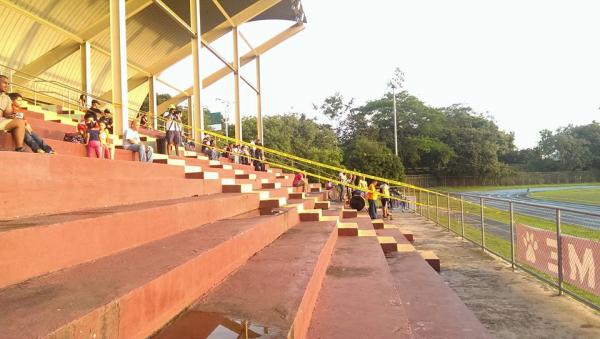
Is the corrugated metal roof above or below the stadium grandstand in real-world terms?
above

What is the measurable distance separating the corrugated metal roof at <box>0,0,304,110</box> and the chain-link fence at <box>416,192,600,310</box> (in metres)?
11.9

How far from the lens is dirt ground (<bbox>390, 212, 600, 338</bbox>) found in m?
4.42

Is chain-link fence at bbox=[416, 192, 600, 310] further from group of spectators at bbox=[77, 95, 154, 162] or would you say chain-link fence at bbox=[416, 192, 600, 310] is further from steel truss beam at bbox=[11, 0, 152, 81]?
steel truss beam at bbox=[11, 0, 152, 81]

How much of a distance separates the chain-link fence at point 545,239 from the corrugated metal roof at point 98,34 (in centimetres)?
1193

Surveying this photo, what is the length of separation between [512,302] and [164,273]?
4.95 metres

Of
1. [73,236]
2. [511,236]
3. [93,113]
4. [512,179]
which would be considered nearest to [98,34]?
[93,113]

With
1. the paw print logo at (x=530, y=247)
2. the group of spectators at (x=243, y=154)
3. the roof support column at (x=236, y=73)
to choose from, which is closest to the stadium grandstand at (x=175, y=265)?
the paw print logo at (x=530, y=247)

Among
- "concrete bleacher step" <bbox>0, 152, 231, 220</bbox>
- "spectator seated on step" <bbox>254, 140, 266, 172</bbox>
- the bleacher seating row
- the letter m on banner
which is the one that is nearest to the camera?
the bleacher seating row

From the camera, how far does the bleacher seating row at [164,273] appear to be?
184 cm

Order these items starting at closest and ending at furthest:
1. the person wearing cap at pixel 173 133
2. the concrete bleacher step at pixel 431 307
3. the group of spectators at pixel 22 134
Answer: the concrete bleacher step at pixel 431 307 < the group of spectators at pixel 22 134 < the person wearing cap at pixel 173 133

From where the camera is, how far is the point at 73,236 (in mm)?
2309

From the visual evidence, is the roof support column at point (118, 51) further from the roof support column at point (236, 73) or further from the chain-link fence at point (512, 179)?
the chain-link fence at point (512, 179)

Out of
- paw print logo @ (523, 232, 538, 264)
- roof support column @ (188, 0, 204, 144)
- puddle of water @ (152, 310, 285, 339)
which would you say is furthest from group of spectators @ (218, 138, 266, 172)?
puddle of water @ (152, 310, 285, 339)

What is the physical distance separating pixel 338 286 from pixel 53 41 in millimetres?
15508
